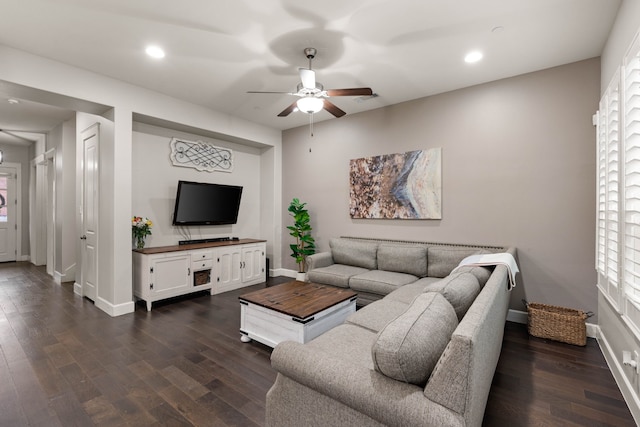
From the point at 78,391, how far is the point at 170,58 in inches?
Result: 120

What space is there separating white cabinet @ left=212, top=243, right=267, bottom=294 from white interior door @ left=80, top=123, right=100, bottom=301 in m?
1.59

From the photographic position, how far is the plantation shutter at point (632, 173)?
5.98 feet

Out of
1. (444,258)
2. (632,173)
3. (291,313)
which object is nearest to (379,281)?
(444,258)

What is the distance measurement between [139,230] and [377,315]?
350 cm

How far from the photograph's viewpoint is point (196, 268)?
14.3 feet

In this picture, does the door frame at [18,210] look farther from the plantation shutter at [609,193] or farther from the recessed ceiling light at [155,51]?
the plantation shutter at [609,193]

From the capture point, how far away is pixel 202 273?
175 inches

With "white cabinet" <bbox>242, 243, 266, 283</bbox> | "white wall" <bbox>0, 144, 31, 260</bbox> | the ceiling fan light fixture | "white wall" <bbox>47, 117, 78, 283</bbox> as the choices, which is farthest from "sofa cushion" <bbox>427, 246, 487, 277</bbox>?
"white wall" <bbox>0, 144, 31, 260</bbox>

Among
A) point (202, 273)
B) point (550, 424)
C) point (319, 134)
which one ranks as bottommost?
point (550, 424)

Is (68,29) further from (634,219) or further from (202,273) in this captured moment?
(634,219)

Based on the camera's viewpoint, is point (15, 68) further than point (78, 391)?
Yes

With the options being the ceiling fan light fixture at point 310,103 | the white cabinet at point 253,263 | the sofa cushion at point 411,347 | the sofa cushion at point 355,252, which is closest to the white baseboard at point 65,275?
the white cabinet at point 253,263

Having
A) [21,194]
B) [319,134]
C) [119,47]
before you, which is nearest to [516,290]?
[319,134]

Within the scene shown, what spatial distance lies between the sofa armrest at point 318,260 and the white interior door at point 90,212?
287 cm
